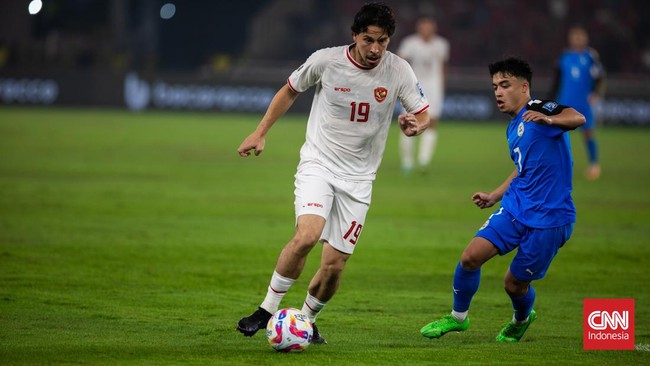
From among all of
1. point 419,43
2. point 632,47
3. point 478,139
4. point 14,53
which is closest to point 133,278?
point 419,43

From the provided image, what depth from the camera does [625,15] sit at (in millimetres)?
37938

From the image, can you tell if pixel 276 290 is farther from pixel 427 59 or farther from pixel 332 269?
pixel 427 59

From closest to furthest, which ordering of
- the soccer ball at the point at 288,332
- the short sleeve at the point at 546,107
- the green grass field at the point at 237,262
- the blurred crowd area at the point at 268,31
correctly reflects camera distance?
the soccer ball at the point at 288,332
the green grass field at the point at 237,262
the short sleeve at the point at 546,107
the blurred crowd area at the point at 268,31

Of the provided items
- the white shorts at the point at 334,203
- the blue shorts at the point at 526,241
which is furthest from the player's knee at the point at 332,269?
the blue shorts at the point at 526,241

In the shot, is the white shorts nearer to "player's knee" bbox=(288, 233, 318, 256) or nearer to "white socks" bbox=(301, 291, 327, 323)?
"player's knee" bbox=(288, 233, 318, 256)

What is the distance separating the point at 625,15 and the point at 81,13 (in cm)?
1937

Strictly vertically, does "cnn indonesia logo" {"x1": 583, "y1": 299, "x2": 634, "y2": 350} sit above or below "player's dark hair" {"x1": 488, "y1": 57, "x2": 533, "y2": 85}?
below

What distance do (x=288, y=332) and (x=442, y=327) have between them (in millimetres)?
1278

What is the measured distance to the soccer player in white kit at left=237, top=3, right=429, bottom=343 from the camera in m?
7.18

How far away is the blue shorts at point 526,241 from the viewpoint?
725 centimetres

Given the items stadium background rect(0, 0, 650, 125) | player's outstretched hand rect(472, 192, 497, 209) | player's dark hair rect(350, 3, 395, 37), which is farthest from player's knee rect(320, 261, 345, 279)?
stadium background rect(0, 0, 650, 125)

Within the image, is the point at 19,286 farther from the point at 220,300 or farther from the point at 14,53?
the point at 14,53

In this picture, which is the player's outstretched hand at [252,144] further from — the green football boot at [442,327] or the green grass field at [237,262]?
the green football boot at [442,327]

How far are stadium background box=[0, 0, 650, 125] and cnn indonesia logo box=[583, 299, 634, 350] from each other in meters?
27.9
